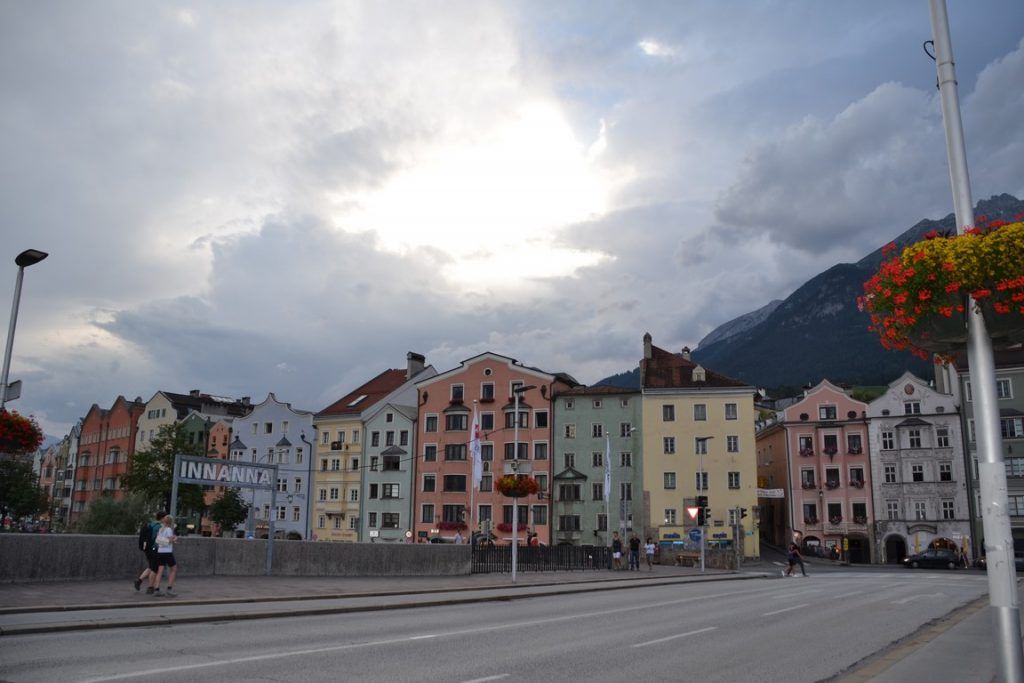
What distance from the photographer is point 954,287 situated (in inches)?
318

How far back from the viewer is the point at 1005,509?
25.5ft

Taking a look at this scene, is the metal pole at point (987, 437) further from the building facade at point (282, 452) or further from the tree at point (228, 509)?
the building facade at point (282, 452)

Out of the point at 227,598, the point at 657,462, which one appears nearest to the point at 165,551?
the point at 227,598

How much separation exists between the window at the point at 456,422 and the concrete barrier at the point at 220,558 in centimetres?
4328

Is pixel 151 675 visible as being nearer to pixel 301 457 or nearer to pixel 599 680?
pixel 599 680

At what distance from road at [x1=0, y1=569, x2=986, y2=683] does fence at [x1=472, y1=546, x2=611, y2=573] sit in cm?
1356

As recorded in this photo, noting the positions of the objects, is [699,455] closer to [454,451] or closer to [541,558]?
[454,451]

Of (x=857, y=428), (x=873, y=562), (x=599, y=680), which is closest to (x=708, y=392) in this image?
(x=857, y=428)

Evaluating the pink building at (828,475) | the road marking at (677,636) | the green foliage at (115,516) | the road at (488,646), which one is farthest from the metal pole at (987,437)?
the pink building at (828,475)

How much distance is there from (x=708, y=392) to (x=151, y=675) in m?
64.8

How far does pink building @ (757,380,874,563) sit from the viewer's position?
72750mm

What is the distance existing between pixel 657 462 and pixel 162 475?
42.9 meters

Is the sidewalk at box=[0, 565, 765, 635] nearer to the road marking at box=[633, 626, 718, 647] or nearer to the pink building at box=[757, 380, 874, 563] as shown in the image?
the road marking at box=[633, 626, 718, 647]

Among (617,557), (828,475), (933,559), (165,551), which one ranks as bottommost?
(933,559)
